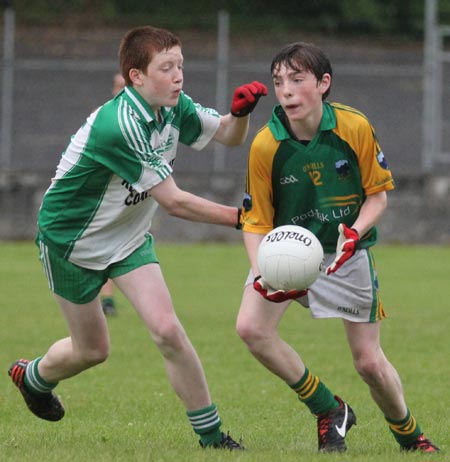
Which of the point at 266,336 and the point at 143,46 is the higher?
the point at 143,46

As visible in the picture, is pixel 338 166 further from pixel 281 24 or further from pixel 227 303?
pixel 281 24

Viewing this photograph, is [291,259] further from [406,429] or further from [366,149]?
[406,429]

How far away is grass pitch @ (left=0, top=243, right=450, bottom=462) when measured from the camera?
6355 millimetres

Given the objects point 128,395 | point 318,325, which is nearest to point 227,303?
point 318,325

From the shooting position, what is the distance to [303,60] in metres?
6.04

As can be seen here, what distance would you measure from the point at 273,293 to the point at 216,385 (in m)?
3.12

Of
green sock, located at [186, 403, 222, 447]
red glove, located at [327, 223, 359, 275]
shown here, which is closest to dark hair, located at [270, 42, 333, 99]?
red glove, located at [327, 223, 359, 275]

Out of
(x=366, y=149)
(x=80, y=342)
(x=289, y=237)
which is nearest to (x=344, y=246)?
(x=289, y=237)

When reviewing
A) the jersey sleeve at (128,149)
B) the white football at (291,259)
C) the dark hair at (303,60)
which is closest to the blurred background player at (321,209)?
the dark hair at (303,60)

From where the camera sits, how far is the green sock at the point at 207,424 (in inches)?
247

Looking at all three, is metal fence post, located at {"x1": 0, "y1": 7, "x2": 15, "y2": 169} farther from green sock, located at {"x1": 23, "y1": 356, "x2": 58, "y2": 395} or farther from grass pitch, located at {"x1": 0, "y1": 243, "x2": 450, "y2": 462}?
green sock, located at {"x1": 23, "y1": 356, "x2": 58, "y2": 395}

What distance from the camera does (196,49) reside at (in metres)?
24.2

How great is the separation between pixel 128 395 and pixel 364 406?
160 centimetres

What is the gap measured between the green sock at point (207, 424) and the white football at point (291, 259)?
825 mm
